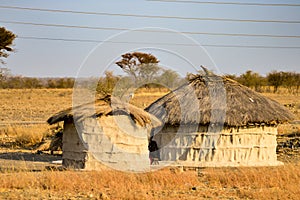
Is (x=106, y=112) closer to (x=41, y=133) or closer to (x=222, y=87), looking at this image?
(x=222, y=87)

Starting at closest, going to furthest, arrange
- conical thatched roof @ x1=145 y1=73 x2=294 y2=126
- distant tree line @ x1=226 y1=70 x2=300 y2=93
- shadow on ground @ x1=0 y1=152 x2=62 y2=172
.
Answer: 1. shadow on ground @ x1=0 y1=152 x2=62 y2=172
2. conical thatched roof @ x1=145 y1=73 x2=294 y2=126
3. distant tree line @ x1=226 y1=70 x2=300 y2=93

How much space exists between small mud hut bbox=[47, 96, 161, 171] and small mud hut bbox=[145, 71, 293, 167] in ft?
7.02

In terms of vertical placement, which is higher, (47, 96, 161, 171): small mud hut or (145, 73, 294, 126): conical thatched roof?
(145, 73, 294, 126): conical thatched roof

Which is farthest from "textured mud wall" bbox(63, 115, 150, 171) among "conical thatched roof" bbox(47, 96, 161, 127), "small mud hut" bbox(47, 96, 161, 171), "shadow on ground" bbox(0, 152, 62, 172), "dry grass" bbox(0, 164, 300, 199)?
"dry grass" bbox(0, 164, 300, 199)

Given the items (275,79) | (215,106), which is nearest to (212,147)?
(215,106)

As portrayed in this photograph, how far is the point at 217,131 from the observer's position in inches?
619

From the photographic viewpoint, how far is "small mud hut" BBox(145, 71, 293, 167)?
1570 centimetres

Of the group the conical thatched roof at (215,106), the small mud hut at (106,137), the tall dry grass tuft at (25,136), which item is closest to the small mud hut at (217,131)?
the conical thatched roof at (215,106)

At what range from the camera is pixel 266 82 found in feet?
192

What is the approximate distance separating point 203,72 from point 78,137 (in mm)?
5648

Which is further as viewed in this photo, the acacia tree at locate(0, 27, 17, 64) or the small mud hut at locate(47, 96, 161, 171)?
the acacia tree at locate(0, 27, 17, 64)

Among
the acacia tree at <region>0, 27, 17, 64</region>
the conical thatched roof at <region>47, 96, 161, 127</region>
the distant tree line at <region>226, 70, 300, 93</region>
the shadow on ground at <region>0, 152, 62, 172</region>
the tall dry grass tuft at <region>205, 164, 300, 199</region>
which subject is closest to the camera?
the tall dry grass tuft at <region>205, 164, 300, 199</region>

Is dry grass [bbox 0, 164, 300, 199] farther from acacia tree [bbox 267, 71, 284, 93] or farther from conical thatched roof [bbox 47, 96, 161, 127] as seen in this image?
acacia tree [bbox 267, 71, 284, 93]

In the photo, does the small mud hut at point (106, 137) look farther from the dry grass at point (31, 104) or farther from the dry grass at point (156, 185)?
the dry grass at point (31, 104)
